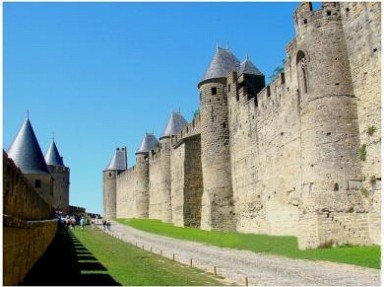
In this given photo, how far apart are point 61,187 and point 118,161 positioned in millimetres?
8269

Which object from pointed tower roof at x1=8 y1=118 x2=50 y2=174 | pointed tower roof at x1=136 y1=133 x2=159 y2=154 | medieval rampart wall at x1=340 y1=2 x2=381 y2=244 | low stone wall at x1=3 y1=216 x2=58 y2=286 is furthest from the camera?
pointed tower roof at x1=136 y1=133 x2=159 y2=154

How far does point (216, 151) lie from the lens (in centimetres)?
3016

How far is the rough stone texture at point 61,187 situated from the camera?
205ft

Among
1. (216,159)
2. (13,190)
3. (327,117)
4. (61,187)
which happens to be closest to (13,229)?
(13,190)

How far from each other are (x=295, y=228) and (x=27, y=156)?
51.7 feet

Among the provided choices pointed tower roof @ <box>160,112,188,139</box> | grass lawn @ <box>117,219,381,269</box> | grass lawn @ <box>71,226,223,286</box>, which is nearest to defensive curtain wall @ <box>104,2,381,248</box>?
grass lawn @ <box>117,219,381,269</box>

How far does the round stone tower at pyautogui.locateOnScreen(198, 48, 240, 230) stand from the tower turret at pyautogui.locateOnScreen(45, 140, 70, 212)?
36.0 m

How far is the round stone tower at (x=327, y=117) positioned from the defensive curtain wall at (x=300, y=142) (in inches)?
1.3

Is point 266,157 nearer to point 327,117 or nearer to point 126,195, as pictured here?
point 327,117

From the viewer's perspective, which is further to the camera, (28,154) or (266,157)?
(28,154)

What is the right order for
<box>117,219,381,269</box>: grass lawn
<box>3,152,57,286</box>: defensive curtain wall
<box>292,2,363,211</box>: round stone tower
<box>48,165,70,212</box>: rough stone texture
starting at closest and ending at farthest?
<box>3,152,57,286</box>: defensive curtain wall, <box>117,219,381,269</box>: grass lawn, <box>292,2,363,211</box>: round stone tower, <box>48,165,70,212</box>: rough stone texture

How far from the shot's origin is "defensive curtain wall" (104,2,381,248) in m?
16.2

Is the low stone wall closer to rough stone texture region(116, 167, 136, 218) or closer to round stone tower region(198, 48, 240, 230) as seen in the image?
round stone tower region(198, 48, 240, 230)

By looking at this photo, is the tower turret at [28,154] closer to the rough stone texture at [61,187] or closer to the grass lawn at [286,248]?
the grass lawn at [286,248]
